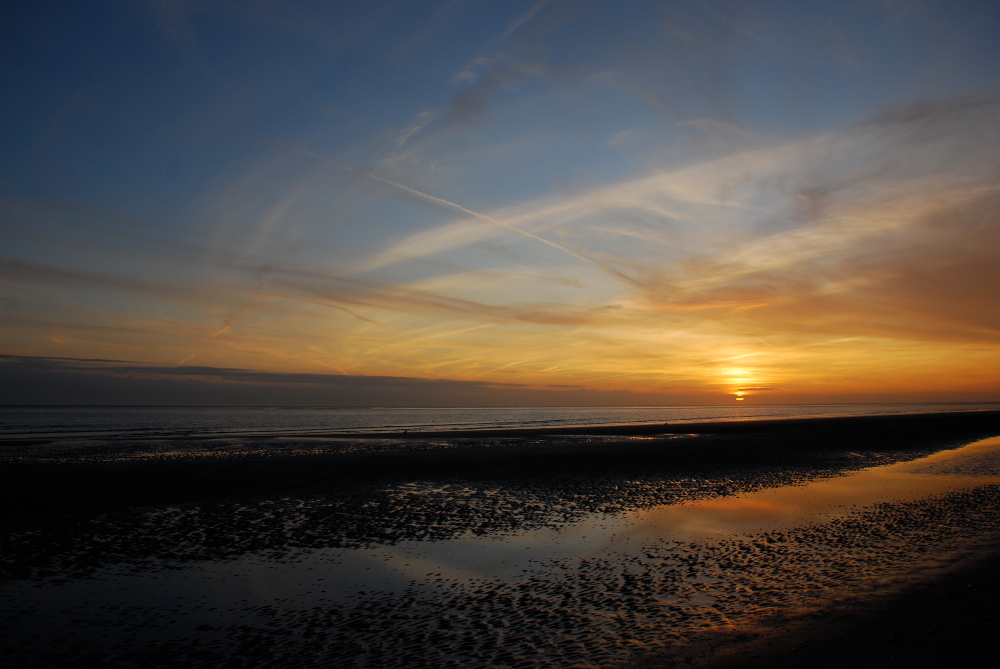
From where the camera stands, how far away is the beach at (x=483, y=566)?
7852mm

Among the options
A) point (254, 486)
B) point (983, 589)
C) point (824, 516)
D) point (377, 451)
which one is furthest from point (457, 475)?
point (983, 589)

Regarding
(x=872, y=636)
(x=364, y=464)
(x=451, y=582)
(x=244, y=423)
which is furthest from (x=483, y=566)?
(x=244, y=423)

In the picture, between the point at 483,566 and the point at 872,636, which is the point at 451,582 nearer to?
the point at 483,566

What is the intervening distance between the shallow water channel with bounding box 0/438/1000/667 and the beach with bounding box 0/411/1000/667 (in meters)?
0.06

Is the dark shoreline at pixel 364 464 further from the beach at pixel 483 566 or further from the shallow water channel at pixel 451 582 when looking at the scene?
the shallow water channel at pixel 451 582

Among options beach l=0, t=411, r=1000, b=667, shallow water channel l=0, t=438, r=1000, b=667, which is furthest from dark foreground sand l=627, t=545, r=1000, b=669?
shallow water channel l=0, t=438, r=1000, b=667

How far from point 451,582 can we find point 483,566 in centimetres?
125

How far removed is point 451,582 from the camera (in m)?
10.8

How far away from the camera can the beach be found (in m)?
7.85

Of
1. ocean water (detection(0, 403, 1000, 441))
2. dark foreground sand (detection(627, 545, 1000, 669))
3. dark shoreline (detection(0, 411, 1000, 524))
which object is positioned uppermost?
dark foreground sand (detection(627, 545, 1000, 669))

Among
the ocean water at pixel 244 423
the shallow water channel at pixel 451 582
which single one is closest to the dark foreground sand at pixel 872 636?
the shallow water channel at pixel 451 582

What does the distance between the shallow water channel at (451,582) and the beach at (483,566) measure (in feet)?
0.18

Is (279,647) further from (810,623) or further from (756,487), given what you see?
(756,487)

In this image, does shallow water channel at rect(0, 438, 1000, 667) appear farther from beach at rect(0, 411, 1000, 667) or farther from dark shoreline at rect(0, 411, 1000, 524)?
dark shoreline at rect(0, 411, 1000, 524)
